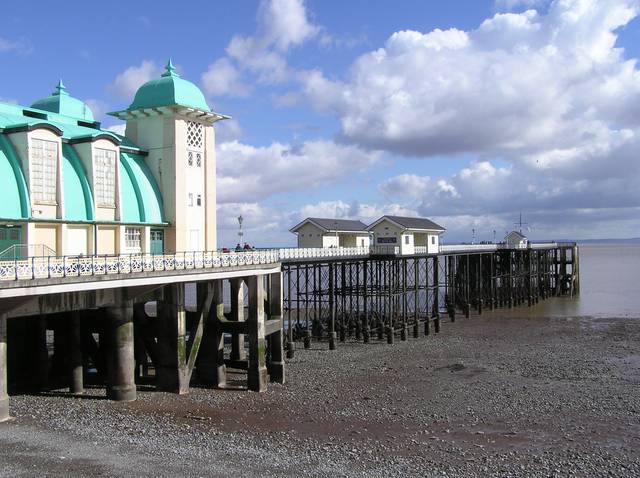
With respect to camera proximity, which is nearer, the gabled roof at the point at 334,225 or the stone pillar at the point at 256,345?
the stone pillar at the point at 256,345

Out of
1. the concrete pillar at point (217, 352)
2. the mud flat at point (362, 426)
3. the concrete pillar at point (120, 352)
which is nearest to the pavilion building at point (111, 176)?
the concrete pillar at point (217, 352)

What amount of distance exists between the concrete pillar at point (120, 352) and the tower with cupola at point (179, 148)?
5142mm

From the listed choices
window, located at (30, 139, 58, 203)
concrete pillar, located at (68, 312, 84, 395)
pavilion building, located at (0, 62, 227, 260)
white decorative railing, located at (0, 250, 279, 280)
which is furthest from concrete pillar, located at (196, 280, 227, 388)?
window, located at (30, 139, 58, 203)

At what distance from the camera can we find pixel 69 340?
72.6ft

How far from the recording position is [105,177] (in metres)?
22.1

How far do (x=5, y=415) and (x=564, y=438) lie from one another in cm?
1481

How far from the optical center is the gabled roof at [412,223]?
4129 cm

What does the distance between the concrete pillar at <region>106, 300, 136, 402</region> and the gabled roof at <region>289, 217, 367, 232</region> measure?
63.2 ft

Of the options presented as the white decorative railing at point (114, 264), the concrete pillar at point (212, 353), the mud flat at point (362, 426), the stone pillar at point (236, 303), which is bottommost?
the mud flat at point (362, 426)

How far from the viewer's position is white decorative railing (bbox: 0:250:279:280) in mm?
15938

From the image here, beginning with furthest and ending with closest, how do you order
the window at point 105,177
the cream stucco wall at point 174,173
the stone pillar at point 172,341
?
the cream stucco wall at point 174,173, the window at point 105,177, the stone pillar at point 172,341

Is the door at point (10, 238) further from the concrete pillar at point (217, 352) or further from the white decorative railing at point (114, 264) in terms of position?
the concrete pillar at point (217, 352)

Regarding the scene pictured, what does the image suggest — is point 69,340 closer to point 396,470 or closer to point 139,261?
point 139,261

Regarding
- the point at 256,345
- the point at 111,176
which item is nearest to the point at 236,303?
the point at 256,345
